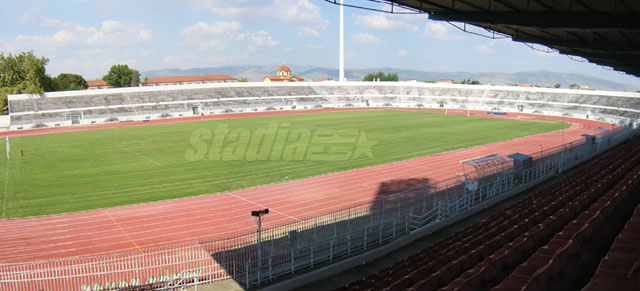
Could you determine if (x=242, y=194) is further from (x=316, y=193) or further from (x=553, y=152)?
(x=553, y=152)

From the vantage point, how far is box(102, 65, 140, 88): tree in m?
126

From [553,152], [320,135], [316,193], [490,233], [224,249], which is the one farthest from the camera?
[320,135]

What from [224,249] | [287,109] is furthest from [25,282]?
[287,109]

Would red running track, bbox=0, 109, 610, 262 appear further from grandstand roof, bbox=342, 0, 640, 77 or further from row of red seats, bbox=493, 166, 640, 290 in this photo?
row of red seats, bbox=493, 166, 640, 290

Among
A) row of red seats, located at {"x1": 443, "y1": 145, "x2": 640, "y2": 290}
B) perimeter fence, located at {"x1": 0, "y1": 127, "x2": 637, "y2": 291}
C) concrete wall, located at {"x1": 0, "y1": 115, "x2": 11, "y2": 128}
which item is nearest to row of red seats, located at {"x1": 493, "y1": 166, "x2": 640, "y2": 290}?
row of red seats, located at {"x1": 443, "y1": 145, "x2": 640, "y2": 290}

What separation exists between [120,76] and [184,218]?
402ft

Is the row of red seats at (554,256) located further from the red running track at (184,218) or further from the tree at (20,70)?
the tree at (20,70)

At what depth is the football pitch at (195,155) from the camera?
74.3ft

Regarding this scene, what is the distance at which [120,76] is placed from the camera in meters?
127

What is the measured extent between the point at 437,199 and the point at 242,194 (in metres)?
10.1

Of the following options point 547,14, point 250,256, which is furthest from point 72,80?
point 547,14

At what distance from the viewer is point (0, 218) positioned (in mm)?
18719

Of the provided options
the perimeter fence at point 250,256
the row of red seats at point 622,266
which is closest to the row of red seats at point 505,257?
the row of red seats at point 622,266

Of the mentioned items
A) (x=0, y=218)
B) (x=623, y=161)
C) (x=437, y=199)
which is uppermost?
(x=623, y=161)
